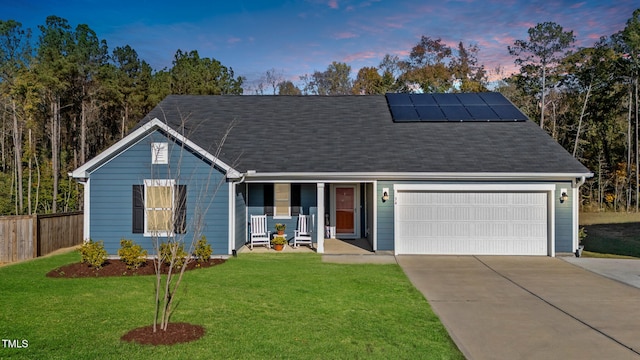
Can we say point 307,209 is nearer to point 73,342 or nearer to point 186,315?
point 186,315

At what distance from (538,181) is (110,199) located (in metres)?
11.7

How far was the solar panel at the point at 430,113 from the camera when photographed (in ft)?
52.7

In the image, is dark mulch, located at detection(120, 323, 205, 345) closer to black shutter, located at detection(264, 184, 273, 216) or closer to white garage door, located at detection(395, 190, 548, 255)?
white garage door, located at detection(395, 190, 548, 255)

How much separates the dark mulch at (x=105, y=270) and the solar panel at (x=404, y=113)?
8.40 metres

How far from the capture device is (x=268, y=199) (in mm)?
14742

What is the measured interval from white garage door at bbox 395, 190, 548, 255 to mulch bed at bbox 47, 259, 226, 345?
17.5 ft

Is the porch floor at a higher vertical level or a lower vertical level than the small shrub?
lower

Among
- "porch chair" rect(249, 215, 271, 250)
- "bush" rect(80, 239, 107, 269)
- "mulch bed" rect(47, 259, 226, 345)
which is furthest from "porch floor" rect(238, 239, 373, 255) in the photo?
"bush" rect(80, 239, 107, 269)

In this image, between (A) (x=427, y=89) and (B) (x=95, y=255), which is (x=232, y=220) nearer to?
(B) (x=95, y=255)

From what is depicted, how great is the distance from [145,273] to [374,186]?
637 centimetres

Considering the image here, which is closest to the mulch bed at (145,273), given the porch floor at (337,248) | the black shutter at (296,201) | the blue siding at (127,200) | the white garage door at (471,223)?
the blue siding at (127,200)

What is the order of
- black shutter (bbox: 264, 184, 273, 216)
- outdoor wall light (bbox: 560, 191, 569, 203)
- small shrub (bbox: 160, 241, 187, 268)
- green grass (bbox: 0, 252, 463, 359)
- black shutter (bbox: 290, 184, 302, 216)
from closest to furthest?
green grass (bbox: 0, 252, 463, 359) → small shrub (bbox: 160, 241, 187, 268) → outdoor wall light (bbox: 560, 191, 569, 203) → black shutter (bbox: 264, 184, 273, 216) → black shutter (bbox: 290, 184, 302, 216)

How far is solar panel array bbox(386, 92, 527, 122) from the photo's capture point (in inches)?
632

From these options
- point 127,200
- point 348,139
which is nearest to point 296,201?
point 348,139
